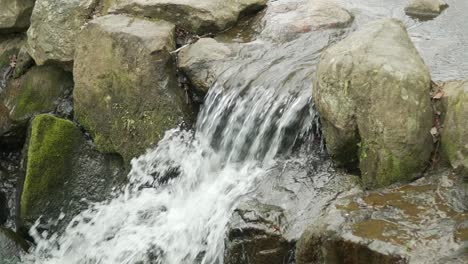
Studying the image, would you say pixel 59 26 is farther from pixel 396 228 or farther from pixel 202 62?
pixel 396 228

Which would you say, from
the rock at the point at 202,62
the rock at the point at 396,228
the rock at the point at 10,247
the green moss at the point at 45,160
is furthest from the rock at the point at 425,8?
the rock at the point at 10,247

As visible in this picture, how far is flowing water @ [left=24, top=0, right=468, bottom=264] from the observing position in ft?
17.4

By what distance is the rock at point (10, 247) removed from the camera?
628 centimetres

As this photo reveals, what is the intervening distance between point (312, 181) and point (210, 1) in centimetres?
337

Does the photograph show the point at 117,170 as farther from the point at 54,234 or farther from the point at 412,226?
the point at 412,226

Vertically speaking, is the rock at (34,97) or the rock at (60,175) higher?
the rock at (34,97)

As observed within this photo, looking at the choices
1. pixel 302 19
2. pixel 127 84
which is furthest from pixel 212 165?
pixel 302 19

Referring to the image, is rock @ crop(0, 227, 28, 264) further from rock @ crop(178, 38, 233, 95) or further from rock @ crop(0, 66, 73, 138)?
rock @ crop(178, 38, 233, 95)

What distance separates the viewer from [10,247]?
6.35m

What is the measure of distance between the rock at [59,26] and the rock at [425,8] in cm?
440

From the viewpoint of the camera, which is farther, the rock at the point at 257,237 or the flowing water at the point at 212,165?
the flowing water at the point at 212,165

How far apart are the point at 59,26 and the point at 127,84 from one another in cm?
186

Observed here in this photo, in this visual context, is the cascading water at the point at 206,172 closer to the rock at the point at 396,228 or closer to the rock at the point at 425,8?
the rock at the point at 396,228

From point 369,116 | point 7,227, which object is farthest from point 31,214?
point 369,116
